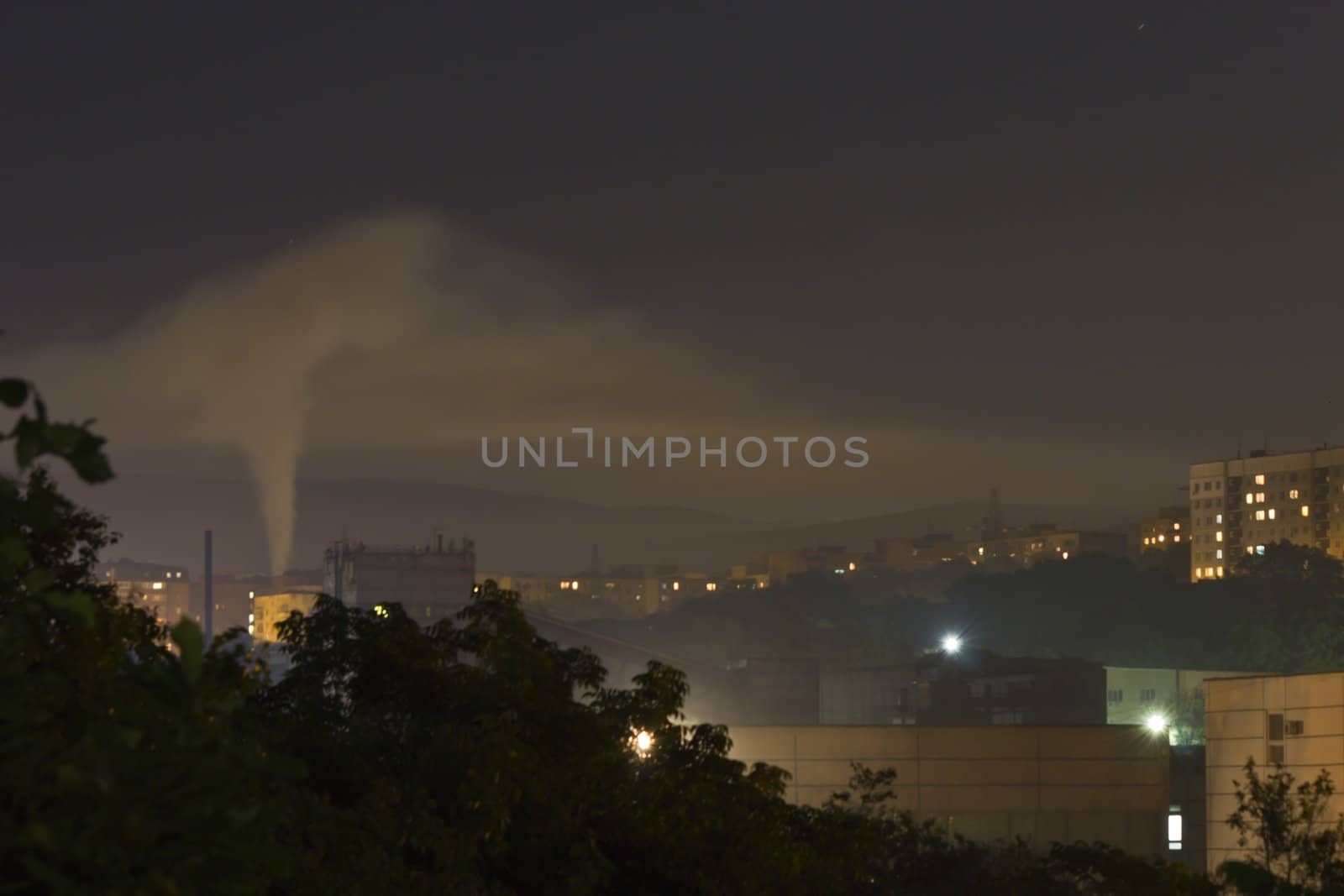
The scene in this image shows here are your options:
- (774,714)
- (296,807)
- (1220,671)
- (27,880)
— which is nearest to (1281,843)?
(296,807)

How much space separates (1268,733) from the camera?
62.5 m

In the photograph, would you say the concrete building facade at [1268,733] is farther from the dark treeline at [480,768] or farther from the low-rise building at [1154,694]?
the low-rise building at [1154,694]

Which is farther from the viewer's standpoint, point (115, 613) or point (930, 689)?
point (930, 689)

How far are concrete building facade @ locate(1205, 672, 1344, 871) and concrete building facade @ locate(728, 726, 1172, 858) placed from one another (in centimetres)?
1133

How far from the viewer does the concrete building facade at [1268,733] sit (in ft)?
194

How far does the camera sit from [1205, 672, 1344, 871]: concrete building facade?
194 ft

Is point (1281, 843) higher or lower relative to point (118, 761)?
lower

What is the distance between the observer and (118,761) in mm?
5434

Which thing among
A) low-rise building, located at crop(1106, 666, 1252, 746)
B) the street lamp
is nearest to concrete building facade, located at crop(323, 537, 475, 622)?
low-rise building, located at crop(1106, 666, 1252, 746)

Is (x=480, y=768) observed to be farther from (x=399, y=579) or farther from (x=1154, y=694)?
(x=399, y=579)

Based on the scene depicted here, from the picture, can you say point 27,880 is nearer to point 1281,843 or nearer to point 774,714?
point 1281,843

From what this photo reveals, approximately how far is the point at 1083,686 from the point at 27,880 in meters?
112

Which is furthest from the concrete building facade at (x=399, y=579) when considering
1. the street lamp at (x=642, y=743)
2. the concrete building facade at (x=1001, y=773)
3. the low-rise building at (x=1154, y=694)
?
the street lamp at (x=642, y=743)

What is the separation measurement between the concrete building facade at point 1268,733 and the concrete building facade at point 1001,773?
11.3 m
